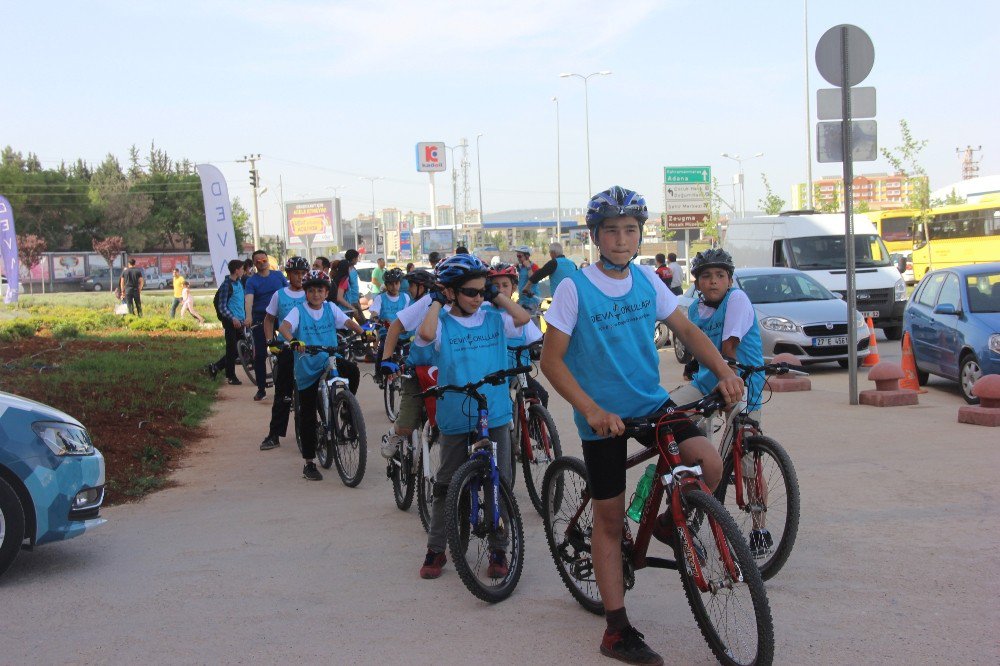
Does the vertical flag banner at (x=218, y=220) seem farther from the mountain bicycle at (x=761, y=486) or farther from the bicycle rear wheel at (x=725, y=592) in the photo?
the bicycle rear wheel at (x=725, y=592)

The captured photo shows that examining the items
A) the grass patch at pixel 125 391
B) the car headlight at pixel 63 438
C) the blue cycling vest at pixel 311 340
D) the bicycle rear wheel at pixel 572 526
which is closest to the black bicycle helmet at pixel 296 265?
the blue cycling vest at pixel 311 340

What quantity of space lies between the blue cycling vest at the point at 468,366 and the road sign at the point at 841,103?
6.46 metres

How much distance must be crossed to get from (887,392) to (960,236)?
26.9m

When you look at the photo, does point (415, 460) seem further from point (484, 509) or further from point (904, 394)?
point (904, 394)

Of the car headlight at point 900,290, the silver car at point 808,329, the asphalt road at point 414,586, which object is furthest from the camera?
the car headlight at point 900,290

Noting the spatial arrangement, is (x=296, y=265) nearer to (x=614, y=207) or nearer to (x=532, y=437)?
(x=532, y=437)

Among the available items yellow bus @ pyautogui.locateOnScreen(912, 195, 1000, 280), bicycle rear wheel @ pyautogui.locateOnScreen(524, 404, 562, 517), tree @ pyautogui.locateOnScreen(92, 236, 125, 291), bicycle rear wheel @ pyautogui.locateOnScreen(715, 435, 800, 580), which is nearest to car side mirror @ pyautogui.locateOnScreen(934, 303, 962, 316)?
bicycle rear wheel @ pyautogui.locateOnScreen(524, 404, 562, 517)

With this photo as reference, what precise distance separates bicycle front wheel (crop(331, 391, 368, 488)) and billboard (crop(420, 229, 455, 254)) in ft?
232

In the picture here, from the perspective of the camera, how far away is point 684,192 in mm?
38281

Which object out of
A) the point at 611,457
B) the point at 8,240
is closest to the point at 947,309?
the point at 611,457

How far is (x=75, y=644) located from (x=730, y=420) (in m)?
3.39

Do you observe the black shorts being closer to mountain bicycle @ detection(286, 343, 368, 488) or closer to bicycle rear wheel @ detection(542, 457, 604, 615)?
bicycle rear wheel @ detection(542, 457, 604, 615)

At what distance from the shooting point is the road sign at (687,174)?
38.8 meters

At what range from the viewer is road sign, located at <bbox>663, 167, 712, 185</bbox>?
38.8m
